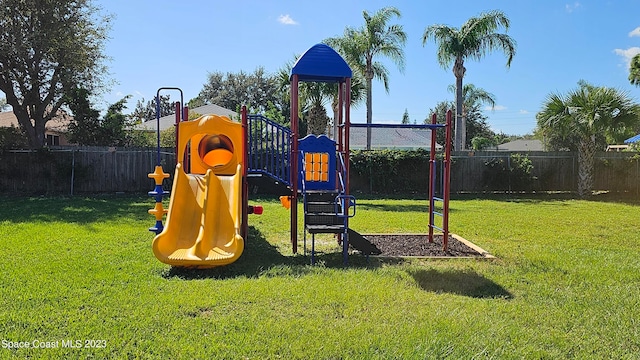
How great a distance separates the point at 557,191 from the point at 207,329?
58.2ft

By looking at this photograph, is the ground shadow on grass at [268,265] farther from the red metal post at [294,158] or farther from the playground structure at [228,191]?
the red metal post at [294,158]

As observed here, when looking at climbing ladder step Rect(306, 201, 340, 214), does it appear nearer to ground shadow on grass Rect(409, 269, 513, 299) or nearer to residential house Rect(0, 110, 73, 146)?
ground shadow on grass Rect(409, 269, 513, 299)

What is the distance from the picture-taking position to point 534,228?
9594 millimetres

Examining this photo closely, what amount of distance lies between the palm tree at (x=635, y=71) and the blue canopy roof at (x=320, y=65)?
1319 cm

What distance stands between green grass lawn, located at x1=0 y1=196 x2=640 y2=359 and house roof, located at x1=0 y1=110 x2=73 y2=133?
1256 cm

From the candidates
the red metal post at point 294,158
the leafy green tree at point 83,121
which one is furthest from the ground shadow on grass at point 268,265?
the leafy green tree at point 83,121

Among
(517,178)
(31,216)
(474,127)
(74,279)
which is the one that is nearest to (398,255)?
(74,279)

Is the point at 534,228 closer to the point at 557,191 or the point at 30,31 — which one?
the point at 557,191

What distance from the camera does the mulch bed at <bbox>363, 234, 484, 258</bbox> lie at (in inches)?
279

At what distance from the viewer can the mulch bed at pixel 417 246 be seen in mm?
7086

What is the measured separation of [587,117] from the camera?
51.9 feet

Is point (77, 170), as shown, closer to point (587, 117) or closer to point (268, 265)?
point (268, 265)

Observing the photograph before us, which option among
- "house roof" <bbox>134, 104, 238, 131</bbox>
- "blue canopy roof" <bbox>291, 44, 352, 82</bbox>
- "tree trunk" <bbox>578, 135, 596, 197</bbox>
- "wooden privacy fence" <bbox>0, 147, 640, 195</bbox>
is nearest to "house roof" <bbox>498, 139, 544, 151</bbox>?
"house roof" <bbox>134, 104, 238, 131</bbox>

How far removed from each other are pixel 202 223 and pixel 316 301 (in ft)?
7.78
